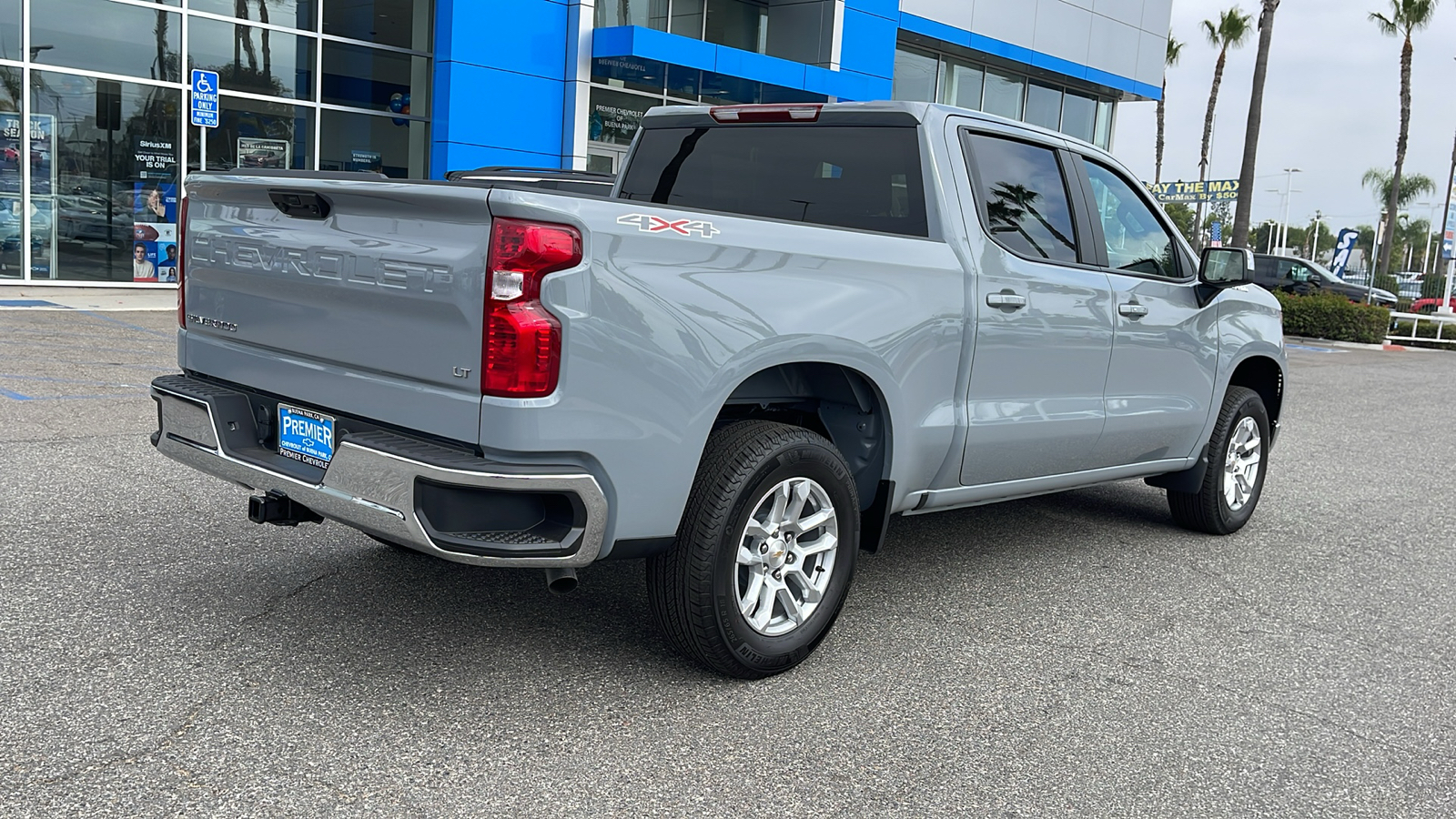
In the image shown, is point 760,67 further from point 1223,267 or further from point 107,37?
point 1223,267

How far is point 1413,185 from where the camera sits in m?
87.6

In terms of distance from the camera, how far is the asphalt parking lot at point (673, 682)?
3.22 metres

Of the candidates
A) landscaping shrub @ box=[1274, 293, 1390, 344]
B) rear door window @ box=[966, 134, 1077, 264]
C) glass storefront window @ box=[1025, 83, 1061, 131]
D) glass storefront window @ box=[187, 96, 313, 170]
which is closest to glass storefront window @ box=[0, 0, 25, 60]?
glass storefront window @ box=[187, 96, 313, 170]

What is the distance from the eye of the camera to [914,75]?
996 inches

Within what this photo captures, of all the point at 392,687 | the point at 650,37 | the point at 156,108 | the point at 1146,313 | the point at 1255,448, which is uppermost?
the point at 650,37

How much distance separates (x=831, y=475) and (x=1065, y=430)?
154 cm

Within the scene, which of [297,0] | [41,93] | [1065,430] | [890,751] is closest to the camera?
[890,751]

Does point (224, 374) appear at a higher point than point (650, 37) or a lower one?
lower

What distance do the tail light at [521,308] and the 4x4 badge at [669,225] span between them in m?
0.21

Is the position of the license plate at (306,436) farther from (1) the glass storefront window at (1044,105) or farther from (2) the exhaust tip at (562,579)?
(1) the glass storefront window at (1044,105)

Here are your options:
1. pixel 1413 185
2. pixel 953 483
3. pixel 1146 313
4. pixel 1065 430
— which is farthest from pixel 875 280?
pixel 1413 185

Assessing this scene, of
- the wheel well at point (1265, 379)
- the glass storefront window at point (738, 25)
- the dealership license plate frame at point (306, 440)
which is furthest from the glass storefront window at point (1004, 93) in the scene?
the dealership license plate frame at point (306, 440)

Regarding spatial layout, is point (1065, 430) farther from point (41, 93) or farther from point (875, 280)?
point (41, 93)

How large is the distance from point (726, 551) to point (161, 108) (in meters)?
16.1
